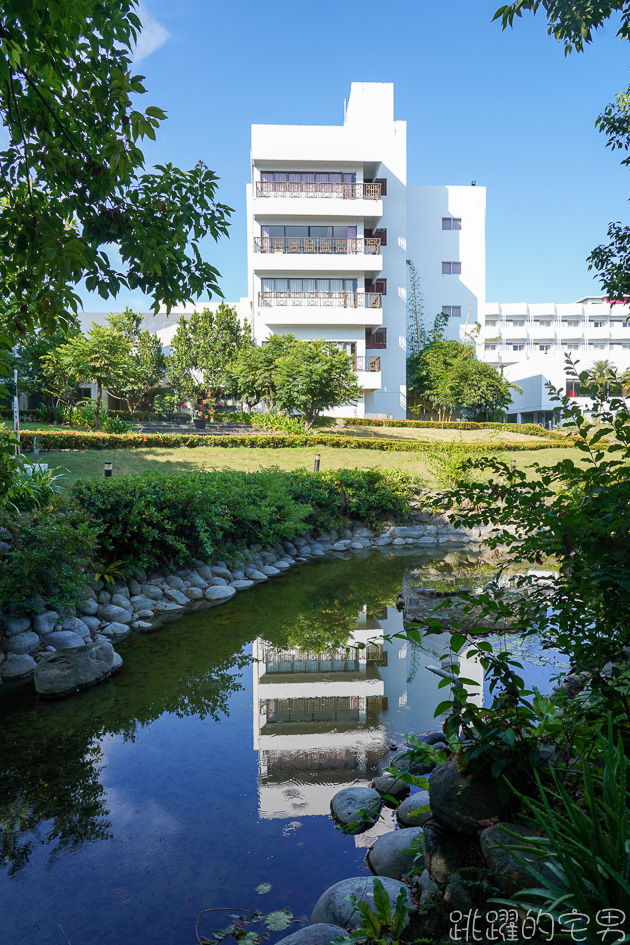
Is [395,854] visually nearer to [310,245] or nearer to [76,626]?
[76,626]

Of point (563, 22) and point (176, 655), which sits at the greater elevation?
point (563, 22)

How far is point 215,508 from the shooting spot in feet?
32.3

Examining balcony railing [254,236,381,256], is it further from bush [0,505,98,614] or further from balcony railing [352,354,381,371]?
bush [0,505,98,614]

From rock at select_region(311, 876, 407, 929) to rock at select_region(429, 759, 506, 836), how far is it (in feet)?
1.44

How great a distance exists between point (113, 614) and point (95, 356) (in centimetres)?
1780

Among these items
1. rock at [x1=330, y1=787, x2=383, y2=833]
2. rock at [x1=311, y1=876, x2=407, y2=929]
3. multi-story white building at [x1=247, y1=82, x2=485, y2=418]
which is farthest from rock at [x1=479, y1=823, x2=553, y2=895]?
multi-story white building at [x1=247, y1=82, x2=485, y2=418]

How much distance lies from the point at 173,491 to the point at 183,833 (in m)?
6.11

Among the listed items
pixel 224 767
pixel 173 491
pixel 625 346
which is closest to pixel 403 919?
pixel 224 767

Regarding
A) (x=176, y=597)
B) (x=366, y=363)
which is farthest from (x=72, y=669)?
(x=366, y=363)

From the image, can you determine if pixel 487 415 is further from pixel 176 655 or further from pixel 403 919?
pixel 403 919

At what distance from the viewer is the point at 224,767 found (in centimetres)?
450

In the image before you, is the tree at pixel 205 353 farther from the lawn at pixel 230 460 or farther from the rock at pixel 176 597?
the rock at pixel 176 597

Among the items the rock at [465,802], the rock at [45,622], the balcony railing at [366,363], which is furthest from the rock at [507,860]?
the balcony railing at [366,363]

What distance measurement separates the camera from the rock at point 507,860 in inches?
80.3
